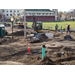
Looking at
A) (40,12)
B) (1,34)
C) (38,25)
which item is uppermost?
(40,12)

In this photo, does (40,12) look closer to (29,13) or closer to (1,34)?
(29,13)

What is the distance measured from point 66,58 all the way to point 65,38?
9.26m

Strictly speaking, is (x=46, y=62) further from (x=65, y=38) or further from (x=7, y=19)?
(x=7, y=19)

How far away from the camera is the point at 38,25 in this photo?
26812 millimetres

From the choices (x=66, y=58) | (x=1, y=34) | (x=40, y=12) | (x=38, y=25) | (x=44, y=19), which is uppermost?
(x=40, y=12)

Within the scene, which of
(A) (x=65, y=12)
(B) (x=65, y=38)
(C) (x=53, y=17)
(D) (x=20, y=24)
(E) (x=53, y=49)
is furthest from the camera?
(A) (x=65, y=12)

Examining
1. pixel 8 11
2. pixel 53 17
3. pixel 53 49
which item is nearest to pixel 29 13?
pixel 53 17

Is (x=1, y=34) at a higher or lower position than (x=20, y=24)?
lower

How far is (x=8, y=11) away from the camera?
84.0 metres

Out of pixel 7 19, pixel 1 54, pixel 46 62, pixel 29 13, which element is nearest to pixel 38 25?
pixel 1 54

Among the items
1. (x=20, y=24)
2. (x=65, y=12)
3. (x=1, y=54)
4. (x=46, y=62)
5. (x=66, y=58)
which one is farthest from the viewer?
(x=65, y=12)

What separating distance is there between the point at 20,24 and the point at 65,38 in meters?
21.5

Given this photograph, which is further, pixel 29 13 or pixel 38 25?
pixel 29 13

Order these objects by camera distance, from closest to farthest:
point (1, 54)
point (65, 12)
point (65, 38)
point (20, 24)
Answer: point (1, 54)
point (65, 38)
point (20, 24)
point (65, 12)
